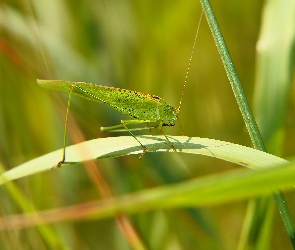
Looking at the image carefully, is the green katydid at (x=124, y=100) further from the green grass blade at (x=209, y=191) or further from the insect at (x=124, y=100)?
the green grass blade at (x=209, y=191)

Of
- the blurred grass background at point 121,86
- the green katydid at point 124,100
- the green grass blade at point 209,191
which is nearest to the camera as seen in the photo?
the green grass blade at point 209,191

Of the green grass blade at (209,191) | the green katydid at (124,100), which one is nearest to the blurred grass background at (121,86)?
the green katydid at (124,100)

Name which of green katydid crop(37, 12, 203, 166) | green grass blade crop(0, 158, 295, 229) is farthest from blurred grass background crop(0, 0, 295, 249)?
green grass blade crop(0, 158, 295, 229)

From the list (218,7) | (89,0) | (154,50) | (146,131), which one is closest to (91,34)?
(89,0)

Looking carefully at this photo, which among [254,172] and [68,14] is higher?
[68,14]

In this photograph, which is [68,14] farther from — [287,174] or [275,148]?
[287,174]
